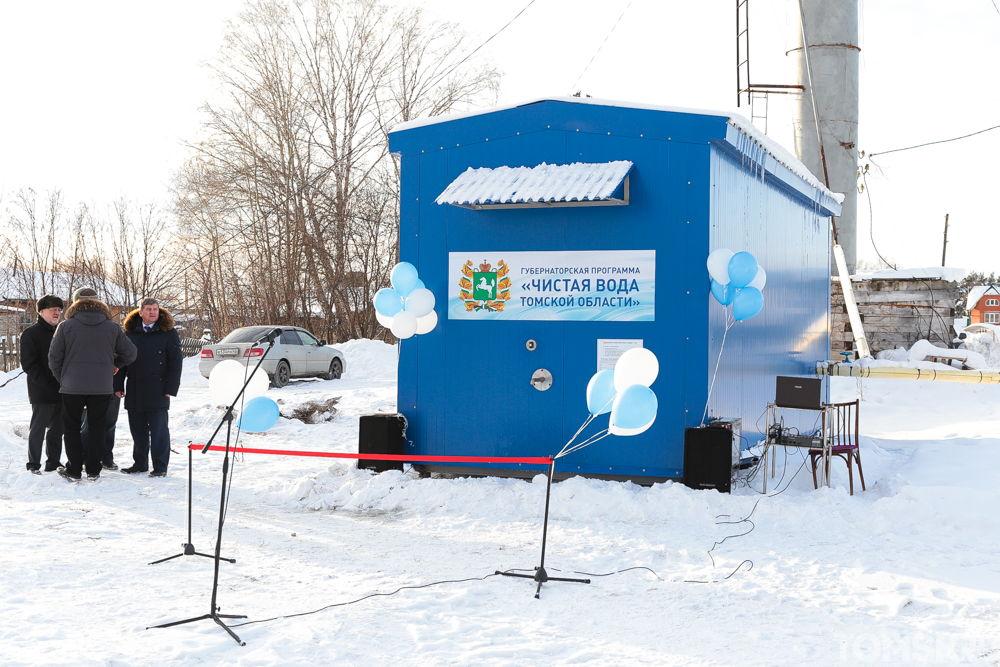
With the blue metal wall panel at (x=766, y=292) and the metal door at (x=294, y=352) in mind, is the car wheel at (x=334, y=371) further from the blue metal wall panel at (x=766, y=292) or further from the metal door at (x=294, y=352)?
the blue metal wall panel at (x=766, y=292)

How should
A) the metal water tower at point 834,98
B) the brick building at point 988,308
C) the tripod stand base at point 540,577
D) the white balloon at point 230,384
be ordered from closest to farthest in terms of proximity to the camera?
the tripod stand base at point 540,577 → the white balloon at point 230,384 → the metal water tower at point 834,98 → the brick building at point 988,308

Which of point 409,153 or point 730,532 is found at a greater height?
point 409,153

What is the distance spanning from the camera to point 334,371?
19.6 m

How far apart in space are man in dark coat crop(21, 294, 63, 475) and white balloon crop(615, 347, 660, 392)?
5.90m

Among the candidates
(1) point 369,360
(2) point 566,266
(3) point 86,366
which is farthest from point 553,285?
(1) point 369,360

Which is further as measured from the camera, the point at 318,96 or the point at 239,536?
the point at 318,96

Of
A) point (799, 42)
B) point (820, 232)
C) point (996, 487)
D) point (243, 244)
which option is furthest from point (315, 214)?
point (996, 487)

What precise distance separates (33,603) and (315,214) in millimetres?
24101

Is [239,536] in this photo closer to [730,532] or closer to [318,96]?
[730,532]

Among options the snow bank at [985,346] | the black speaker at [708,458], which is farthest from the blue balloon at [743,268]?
the snow bank at [985,346]

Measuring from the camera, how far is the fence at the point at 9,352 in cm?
2220

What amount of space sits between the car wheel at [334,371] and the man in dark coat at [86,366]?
11.2 metres

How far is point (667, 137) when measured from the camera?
7.60 metres

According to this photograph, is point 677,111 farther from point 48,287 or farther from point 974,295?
point 974,295
